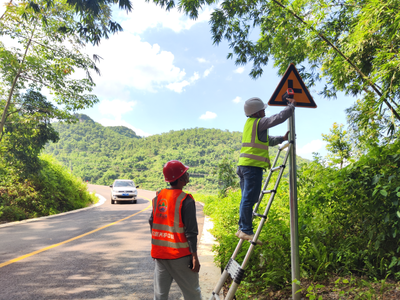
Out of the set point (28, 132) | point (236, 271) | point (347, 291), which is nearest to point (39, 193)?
point (28, 132)

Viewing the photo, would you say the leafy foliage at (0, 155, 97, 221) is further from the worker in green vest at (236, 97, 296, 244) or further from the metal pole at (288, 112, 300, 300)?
the metal pole at (288, 112, 300, 300)

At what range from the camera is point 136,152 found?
335 ft

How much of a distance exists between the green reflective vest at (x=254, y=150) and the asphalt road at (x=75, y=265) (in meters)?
2.12

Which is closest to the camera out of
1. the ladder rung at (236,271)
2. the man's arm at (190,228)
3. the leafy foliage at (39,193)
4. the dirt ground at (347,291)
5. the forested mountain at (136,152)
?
the man's arm at (190,228)

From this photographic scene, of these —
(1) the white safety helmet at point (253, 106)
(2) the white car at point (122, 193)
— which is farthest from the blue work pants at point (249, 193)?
(2) the white car at point (122, 193)

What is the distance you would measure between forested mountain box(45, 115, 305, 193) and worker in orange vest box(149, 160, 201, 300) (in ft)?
194

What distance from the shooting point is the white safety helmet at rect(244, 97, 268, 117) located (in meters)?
3.22

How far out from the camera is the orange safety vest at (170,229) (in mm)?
2250

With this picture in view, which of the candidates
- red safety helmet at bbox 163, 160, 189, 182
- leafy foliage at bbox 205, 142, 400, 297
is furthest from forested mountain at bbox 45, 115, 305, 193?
red safety helmet at bbox 163, 160, 189, 182

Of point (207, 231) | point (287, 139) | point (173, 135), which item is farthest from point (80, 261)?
point (173, 135)

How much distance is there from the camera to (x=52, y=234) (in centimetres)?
743

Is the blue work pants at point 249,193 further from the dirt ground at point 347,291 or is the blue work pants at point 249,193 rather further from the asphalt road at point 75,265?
the asphalt road at point 75,265

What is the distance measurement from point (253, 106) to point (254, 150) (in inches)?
22.0

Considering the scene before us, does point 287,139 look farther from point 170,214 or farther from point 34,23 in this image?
point 34,23
